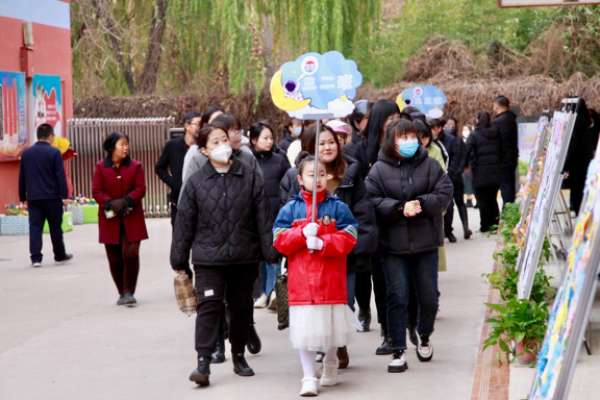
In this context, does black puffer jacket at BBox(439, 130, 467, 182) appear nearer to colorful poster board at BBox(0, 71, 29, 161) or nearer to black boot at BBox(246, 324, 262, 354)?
colorful poster board at BBox(0, 71, 29, 161)

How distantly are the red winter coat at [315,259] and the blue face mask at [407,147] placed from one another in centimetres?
92

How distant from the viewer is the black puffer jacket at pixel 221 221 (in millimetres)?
8758

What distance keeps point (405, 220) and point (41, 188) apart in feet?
26.9

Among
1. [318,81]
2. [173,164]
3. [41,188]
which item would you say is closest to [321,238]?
[318,81]

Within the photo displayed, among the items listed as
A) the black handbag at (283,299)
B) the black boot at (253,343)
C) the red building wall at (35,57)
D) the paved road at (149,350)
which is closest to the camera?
the paved road at (149,350)

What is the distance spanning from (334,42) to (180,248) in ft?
72.7

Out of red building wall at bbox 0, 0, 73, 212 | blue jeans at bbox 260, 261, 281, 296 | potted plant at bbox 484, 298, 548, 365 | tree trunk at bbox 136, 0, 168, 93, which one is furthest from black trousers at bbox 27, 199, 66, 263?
tree trunk at bbox 136, 0, 168, 93

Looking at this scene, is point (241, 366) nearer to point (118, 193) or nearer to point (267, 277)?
point (267, 277)

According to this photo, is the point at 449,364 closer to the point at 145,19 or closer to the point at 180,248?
the point at 180,248

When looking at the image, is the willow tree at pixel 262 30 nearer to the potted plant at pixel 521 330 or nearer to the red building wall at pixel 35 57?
the red building wall at pixel 35 57

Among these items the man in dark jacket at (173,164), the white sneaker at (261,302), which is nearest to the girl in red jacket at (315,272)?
the white sneaker at (261,302)

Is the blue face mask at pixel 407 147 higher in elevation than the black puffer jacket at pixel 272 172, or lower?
higher

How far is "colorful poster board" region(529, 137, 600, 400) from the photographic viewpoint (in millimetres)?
4453

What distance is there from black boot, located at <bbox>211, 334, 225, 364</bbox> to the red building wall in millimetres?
12973
